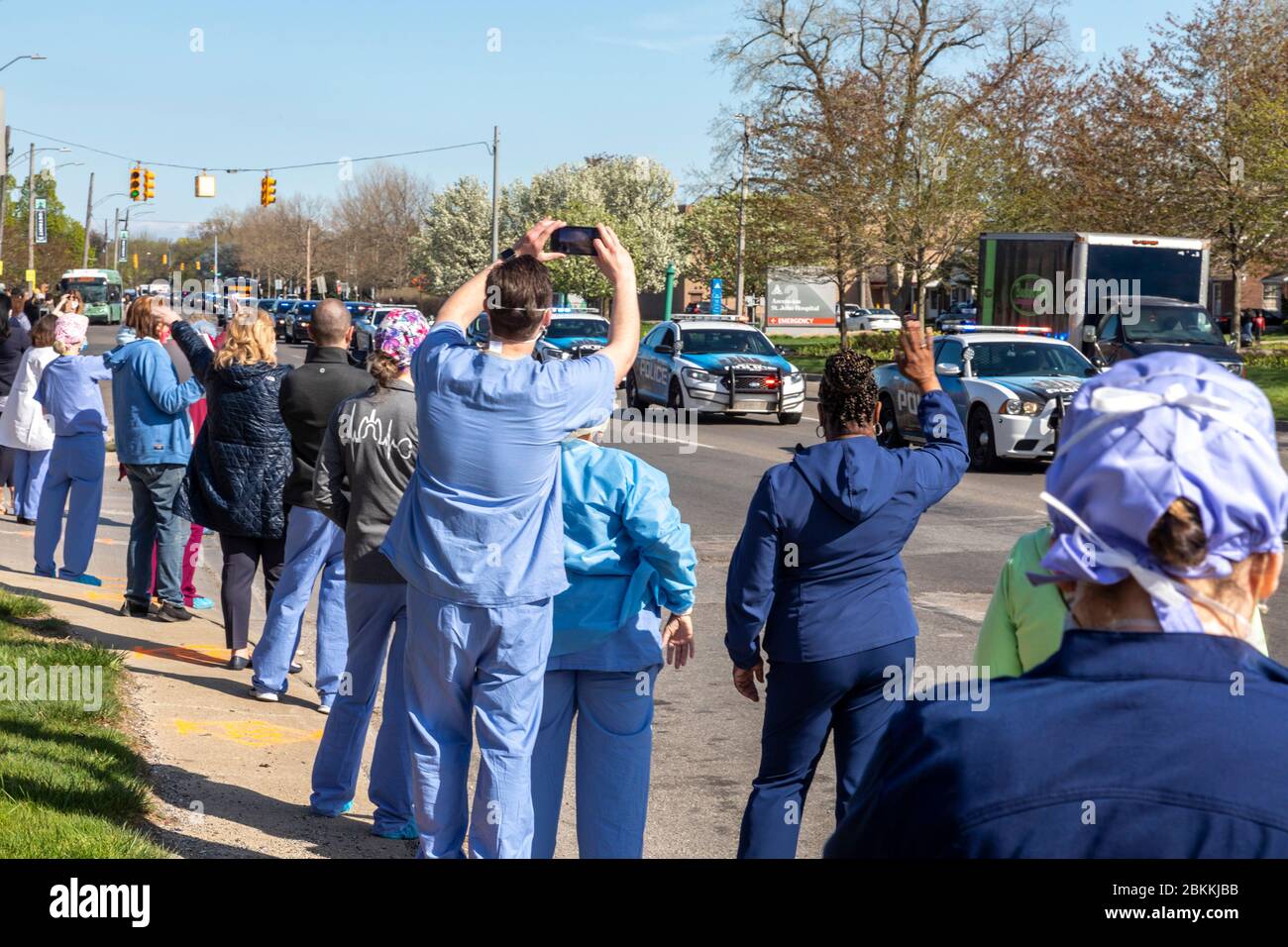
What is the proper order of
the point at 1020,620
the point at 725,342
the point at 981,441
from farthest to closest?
the point at 725,342 → the point at 981,441 → the point at 1020,620

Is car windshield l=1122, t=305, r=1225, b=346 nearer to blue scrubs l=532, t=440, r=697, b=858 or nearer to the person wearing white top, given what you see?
the person wearing white top

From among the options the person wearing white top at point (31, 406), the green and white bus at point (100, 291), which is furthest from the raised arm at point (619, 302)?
the green and white bus at point (100, 291)

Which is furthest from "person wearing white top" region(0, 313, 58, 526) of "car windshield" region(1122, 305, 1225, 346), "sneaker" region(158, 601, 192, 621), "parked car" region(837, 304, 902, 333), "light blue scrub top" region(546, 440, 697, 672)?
"parked car" region(837, 304, 902, 333)

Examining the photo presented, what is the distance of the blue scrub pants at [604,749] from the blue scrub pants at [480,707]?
Answer: 10 cm

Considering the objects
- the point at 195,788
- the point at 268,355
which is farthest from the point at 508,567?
the point at 268,355

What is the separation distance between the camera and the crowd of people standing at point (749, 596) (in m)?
1.56

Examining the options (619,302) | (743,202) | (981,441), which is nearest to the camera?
(619,302)

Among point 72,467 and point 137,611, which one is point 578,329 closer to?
point 72,467

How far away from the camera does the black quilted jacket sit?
763 cm

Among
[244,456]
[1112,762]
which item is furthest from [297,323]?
[1112,762]

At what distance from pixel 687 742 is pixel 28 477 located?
25.4 ft

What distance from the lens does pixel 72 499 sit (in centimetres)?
973

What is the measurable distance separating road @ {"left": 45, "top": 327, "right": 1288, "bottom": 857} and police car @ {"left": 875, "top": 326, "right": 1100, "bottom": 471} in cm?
421
